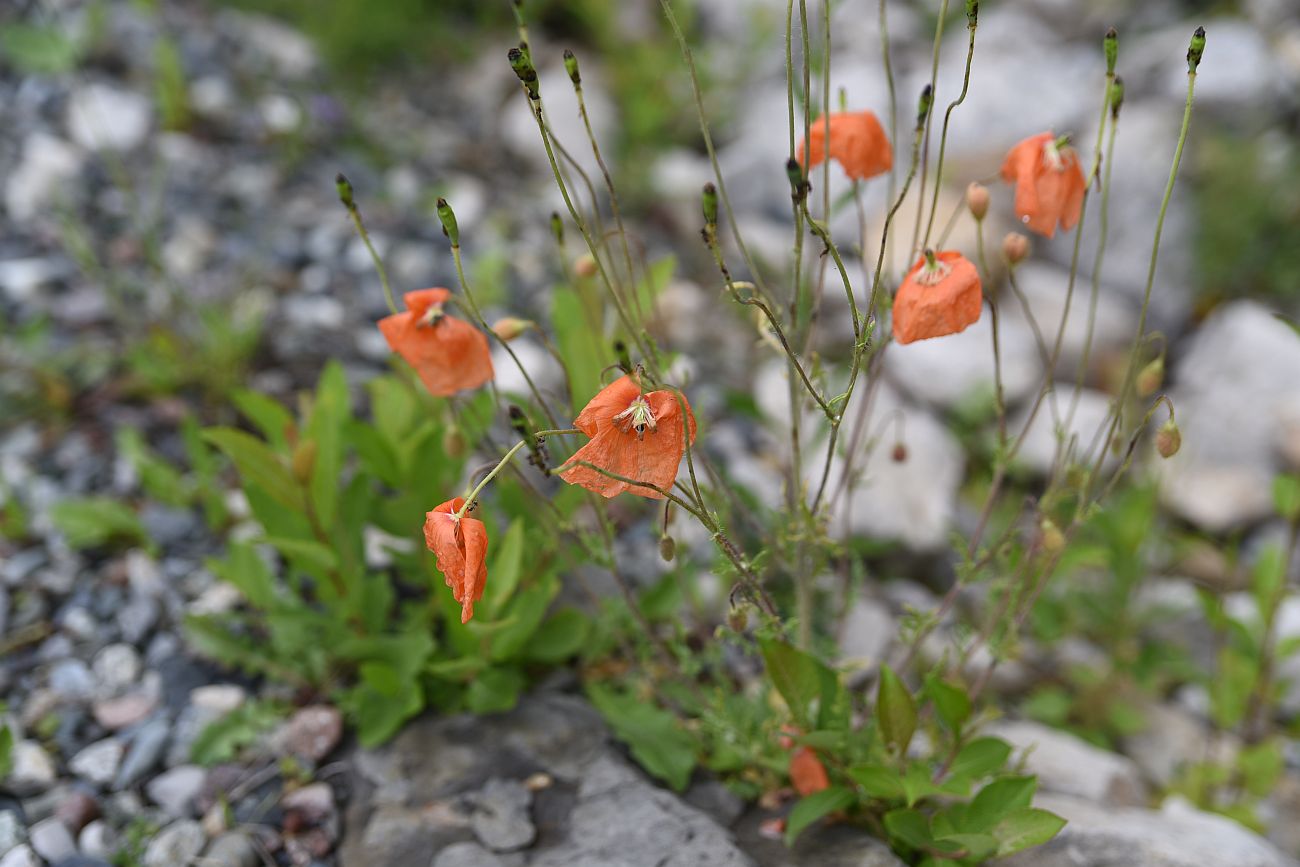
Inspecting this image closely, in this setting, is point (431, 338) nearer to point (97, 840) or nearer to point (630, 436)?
point (630, 436)

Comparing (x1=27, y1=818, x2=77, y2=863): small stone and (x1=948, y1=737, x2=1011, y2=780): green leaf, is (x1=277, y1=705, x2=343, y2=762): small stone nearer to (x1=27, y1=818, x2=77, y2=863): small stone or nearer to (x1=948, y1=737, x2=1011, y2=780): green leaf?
(x1=27, y1=818, x2=77, y2=863): small stone

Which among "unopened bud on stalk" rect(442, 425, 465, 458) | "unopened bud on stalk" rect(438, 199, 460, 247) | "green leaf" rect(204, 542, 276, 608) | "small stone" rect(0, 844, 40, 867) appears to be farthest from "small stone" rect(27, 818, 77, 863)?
"unopened bud on stalk" rect(438, 199, 460, 247)

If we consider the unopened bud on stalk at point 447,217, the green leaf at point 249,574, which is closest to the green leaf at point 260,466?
the green leaf at point 249,574

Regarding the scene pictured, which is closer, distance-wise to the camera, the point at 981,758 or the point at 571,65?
the point at 571,65

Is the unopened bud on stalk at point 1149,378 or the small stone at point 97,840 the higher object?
the unopened bud on stalk at point 1149,378

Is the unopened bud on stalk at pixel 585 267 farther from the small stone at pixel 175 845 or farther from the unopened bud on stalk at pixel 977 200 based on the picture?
the small stone at pixel 175 845

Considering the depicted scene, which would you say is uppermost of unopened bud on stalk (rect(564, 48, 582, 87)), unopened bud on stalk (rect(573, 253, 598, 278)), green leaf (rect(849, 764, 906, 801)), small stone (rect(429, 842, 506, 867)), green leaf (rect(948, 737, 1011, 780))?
unopened bud on stalk (rect(564, 48, 582, 87))

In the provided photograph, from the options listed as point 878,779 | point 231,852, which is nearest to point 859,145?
point 878,779
